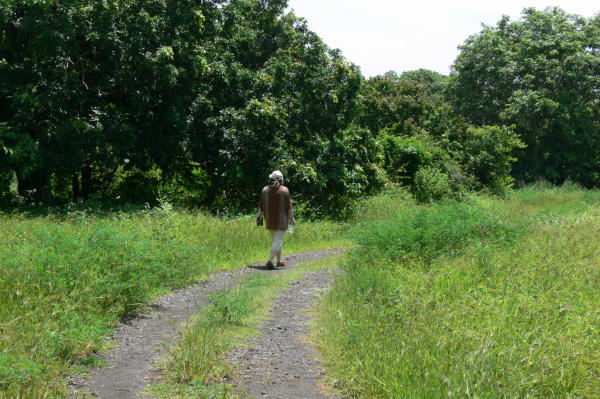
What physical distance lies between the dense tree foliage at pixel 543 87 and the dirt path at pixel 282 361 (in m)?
27.8

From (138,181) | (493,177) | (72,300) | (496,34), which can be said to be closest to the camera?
(72,300)

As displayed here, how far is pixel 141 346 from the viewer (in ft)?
19.7

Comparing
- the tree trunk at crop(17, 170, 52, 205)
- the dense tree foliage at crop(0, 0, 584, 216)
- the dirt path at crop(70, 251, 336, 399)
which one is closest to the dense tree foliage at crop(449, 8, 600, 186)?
the dense tree foliage at crop(0, 0, 584, 216)

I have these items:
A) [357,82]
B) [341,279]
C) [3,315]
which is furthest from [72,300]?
[357,82]

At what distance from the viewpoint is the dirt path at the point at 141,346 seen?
192 inches

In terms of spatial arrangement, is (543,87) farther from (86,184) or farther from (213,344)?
(213,344)

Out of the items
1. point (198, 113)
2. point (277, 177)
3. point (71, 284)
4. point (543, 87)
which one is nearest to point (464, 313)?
point (71, 284)

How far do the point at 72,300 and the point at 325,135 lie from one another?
13928 millimetres

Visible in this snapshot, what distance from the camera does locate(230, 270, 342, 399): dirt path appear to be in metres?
4.82

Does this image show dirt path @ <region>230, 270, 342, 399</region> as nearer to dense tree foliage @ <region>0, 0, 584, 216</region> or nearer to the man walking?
the man walking

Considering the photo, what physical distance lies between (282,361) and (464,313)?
1970 millimetres

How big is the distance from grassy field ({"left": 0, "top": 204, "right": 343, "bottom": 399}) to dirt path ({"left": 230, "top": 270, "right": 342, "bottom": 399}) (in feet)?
5.30

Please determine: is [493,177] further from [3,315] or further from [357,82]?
[3,315]

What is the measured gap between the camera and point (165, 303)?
8.01 m
